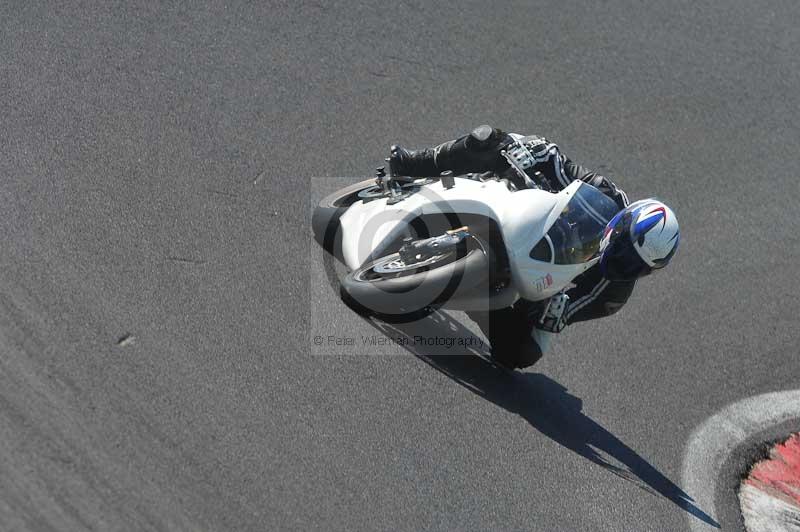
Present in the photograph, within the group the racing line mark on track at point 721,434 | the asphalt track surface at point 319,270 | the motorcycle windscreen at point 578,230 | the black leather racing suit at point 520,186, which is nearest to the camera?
the asphalt track surface at point 319,270

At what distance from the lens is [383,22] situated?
332 inches

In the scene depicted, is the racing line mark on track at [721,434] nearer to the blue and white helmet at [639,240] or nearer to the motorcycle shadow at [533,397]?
the motorcycle shadow at [533,397]

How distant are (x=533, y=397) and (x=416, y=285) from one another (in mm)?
1320

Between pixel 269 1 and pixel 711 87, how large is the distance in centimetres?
436

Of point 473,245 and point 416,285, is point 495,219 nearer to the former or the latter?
point 473,245

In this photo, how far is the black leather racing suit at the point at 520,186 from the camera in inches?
229

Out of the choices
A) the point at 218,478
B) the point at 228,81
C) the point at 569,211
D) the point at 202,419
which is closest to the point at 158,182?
the point at 228,81

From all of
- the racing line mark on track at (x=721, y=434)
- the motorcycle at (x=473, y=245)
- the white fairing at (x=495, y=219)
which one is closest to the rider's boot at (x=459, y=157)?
the motorcycle at (x=473, y=245)

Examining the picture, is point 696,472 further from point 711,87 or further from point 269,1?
point 269,1

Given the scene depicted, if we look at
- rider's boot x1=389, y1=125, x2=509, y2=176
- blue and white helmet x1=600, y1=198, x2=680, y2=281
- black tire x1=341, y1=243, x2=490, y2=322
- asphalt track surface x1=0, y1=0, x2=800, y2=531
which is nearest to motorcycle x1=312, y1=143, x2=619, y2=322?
black tire x1=341, y1=243, x2=490, y2=322

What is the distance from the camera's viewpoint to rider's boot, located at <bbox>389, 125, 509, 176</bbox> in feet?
20.3

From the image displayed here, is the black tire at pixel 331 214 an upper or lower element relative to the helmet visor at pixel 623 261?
lower

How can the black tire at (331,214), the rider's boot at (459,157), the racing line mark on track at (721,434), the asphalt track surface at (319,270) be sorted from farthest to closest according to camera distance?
the black tire at (331,214) < the rider's boot at (459,157) < the racing line mark on track at (721,434) < the asphalt track surface at (319,270)

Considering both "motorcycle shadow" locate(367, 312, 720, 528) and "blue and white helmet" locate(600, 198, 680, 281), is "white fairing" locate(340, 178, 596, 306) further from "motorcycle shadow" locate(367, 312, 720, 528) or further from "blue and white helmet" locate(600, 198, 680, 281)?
"motorcycle shadow" locate(367, 312, 720, 528)
